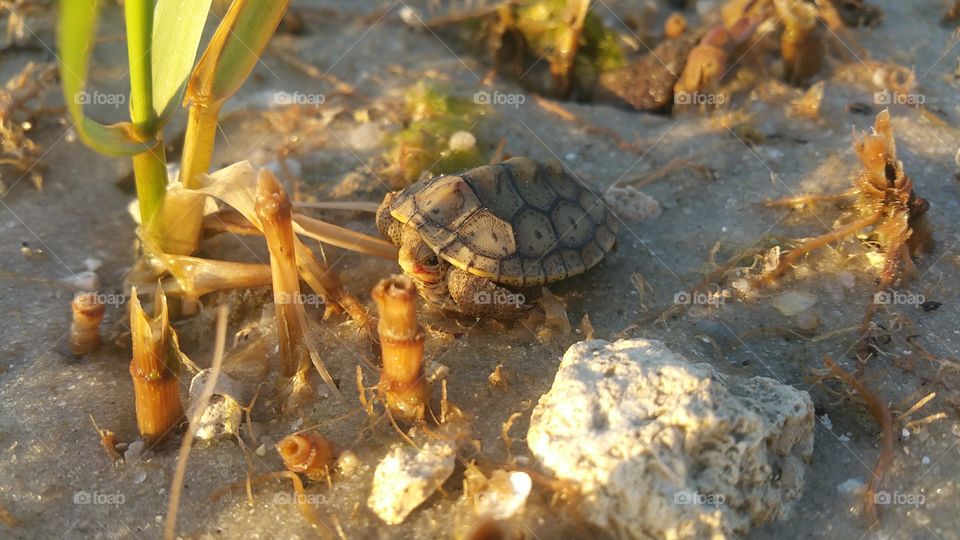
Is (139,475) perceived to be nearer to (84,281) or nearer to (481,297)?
(84,281)

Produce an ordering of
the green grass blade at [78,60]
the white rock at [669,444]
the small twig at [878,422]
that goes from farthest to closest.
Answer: the small twig at [878,422] → the green grass blade at [78,60] → the white rock at [669,444]

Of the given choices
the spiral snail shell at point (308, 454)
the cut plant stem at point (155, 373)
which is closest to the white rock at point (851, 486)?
the spiral snail shell at point (308, 454)

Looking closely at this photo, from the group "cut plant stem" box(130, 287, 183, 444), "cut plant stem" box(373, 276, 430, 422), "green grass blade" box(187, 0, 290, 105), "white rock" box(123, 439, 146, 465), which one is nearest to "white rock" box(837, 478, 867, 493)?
"cut plant stem" box(373, 276, 430, 422)

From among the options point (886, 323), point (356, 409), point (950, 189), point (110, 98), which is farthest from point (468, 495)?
point (110, 98)

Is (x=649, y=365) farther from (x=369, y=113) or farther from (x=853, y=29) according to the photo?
(x=853, y=29)

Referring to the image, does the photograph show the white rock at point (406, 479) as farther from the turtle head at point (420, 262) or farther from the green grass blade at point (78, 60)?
the green grass blade at point (78, 60)

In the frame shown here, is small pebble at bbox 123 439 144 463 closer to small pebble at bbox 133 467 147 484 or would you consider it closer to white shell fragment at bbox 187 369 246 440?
small pebble at bbox 133 467 147 484
